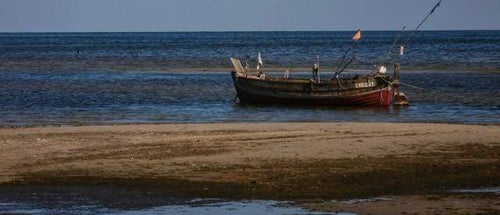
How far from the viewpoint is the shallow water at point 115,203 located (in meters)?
13.1

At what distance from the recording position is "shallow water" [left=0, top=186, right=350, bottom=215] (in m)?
13.1

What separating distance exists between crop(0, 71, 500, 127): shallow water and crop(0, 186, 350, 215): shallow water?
12.9m

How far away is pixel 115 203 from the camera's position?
13719 mm

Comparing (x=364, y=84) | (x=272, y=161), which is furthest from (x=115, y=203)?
(x=364, y=84)

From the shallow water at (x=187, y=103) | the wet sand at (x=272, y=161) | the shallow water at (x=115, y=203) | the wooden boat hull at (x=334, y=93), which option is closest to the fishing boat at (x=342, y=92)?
the wooden boat hull at (x=334, y=93)

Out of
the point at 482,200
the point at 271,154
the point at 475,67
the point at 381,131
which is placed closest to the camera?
the point at 482,200

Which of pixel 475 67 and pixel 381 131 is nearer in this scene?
pixel 381 131

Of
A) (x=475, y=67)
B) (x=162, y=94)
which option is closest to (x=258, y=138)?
(x=162, y=94)

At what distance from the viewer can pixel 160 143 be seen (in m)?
20.0

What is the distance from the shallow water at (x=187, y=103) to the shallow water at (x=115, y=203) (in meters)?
12.9

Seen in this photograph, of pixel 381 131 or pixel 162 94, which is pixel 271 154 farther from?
pixel 162 94

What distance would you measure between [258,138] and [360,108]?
42.3ft

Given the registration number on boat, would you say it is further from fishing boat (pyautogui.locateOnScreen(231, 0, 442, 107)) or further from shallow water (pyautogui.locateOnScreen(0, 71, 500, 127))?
shallow water (pyautogui.locateOnScreen(0, 71, 500, 127))

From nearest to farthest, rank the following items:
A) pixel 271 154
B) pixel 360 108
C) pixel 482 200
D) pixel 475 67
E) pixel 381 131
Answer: pixel 482 200
pixel 271 154
pixel 381 131
pixel 360 108
pixel 475 67
